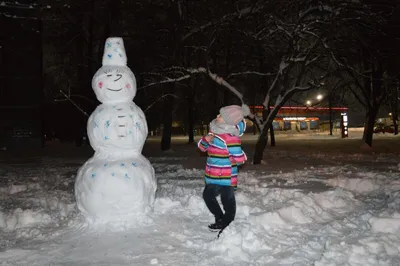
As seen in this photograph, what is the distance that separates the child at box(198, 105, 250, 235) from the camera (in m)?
5.47

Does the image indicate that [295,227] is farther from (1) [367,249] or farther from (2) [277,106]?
(2) [277,106]

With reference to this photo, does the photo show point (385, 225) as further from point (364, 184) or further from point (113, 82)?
point (113, 82)

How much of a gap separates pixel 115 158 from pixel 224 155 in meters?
1.92

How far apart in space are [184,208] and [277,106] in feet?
27.9

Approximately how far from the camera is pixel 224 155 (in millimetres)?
5473

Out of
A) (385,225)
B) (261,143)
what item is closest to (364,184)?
(385,225)

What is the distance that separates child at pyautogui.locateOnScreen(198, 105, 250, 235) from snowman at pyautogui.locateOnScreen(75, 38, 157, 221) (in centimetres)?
122

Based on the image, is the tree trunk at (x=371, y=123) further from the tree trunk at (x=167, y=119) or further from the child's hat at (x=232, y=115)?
the child's hat at (x=232, y=115)

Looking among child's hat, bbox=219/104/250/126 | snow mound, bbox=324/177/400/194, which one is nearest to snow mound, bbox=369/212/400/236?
child's hat, bbox=219/104/250/126

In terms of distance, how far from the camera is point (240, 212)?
6.69 metres

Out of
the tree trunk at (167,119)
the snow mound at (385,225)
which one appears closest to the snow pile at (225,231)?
the snow mound at (385,225)

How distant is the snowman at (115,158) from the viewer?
5.93m

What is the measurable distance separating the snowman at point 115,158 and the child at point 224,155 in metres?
1.22

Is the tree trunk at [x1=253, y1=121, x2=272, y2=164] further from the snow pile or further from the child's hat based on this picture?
the child's hat
